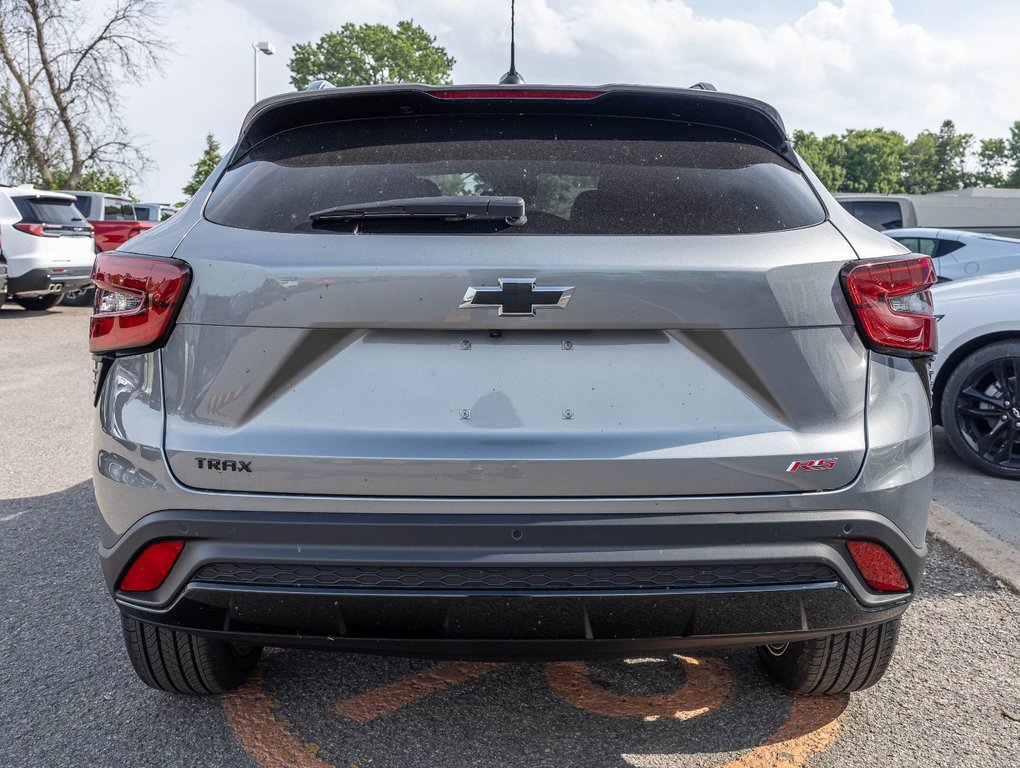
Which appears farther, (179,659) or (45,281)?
(45,281)

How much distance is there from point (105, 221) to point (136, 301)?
18547mm

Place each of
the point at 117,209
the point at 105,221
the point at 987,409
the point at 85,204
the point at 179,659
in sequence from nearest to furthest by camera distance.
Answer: the point at 179,659, the point at 987,409, the point at 105,221, the point at 85,204, the point at 117,209

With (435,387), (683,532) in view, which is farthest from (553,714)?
(435,387)

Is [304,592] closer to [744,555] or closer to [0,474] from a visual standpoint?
[744,555]

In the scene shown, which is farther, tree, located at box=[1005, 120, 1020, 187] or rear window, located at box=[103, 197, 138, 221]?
tree, located at box=[1005, 120, 1020, 187]

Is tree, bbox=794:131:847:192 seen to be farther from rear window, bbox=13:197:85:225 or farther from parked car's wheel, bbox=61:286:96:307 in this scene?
rear window, bbox=13:197:85:225

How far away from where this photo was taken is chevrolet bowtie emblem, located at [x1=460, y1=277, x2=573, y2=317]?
2051mm

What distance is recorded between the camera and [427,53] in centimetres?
7494

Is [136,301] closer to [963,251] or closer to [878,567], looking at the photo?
[878,567]

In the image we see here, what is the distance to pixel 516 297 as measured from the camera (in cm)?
205

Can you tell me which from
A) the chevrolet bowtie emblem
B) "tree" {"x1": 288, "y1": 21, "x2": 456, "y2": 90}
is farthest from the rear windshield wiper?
"tree" {"x1": 288, "y1": 21, "x2": 456, "y2": 90}

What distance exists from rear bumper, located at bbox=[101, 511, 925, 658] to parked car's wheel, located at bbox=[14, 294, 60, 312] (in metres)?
16.2

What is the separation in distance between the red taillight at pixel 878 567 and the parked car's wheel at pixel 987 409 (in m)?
4.03

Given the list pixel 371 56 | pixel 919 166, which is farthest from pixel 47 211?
pixel 919 166
